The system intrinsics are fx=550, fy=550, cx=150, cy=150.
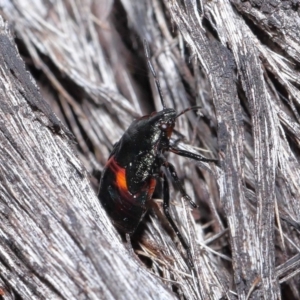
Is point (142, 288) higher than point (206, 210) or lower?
higher

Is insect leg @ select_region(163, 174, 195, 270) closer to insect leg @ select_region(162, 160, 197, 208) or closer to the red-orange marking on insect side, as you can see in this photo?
insect leg @ select_region(162, 160, 197, 208)

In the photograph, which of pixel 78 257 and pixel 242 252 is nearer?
pixel 78 257

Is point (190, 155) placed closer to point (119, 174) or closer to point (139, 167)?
point (139, 167)

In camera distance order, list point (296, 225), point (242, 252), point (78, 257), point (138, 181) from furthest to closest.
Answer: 1. point (138, 181)
2. point (296, 225)
3. point (242, 252)
4. point (78, 257)

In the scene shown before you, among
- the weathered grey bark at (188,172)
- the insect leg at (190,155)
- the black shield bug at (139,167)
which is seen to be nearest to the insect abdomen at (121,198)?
the black shield bug at (139,167)

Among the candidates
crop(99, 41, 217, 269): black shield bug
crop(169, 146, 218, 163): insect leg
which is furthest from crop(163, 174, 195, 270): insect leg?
crop(169, 146, 218, 163): insect leg

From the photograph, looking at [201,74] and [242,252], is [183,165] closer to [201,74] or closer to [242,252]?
[201,74]

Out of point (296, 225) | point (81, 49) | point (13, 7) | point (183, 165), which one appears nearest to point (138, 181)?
point (183, 165)

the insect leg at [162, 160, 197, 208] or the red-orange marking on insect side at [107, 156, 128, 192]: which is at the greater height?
the red-orange marking on insect side at [107, 156, 128, 192]
